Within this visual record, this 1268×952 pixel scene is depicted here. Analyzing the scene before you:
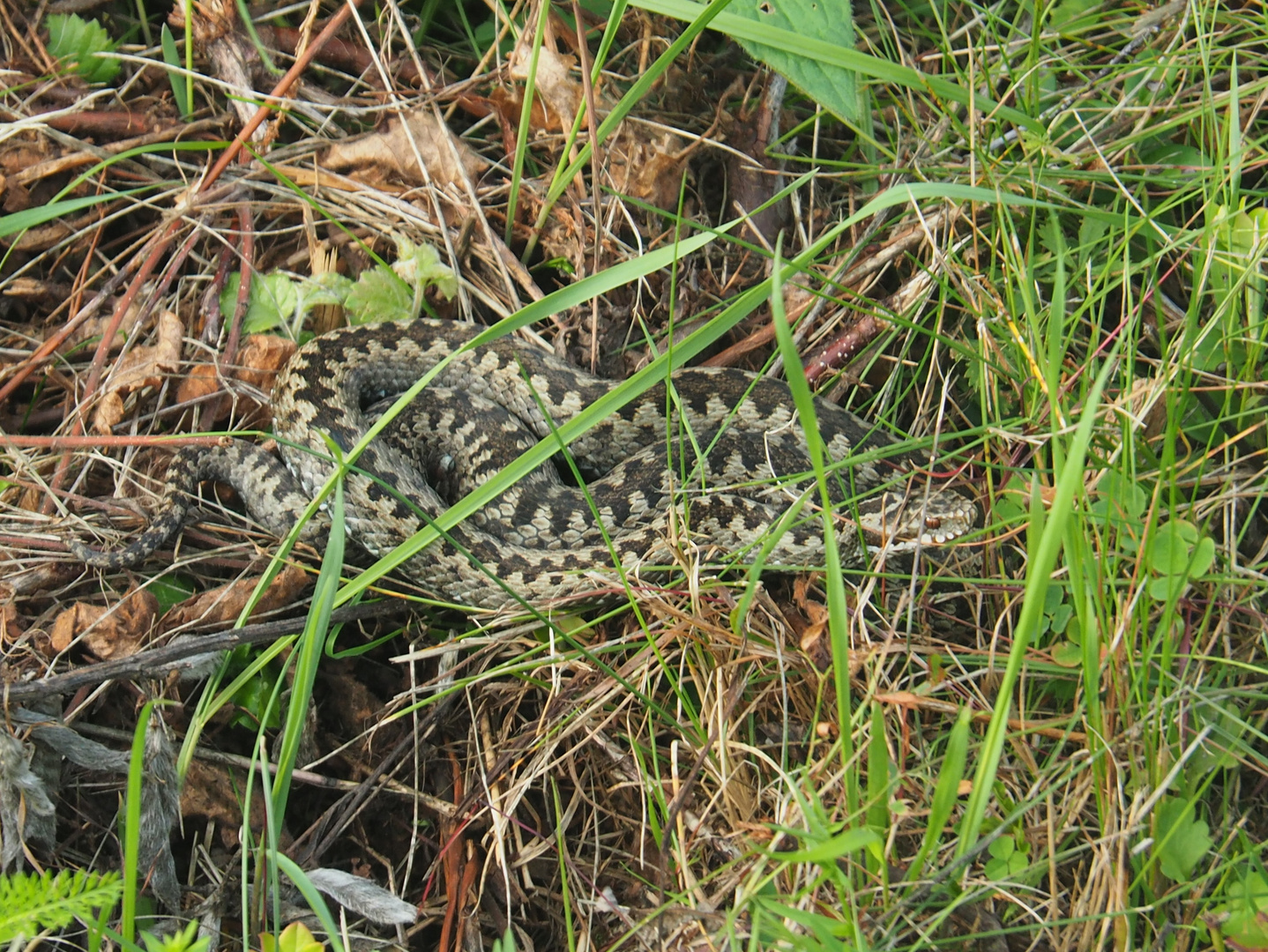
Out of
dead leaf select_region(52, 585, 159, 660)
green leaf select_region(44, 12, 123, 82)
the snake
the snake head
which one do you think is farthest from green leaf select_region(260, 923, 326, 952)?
green leaf select_region(44, 12, 123, 82)

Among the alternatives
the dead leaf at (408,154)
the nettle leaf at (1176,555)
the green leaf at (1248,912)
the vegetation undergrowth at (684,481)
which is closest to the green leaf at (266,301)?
the vegetation undergrowth at (684,481)

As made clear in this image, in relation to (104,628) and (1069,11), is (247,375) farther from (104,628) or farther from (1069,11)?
(1069,11)

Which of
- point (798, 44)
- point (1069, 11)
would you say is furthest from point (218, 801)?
point (1069, 11)

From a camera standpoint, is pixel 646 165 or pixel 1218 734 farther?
pixel 646 165

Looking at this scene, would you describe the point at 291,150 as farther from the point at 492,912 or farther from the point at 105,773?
the point at 492,912

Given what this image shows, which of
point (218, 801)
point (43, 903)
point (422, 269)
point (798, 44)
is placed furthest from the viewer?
point (422, 269)

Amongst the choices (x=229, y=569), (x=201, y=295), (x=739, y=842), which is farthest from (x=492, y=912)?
(x=201, y=295)

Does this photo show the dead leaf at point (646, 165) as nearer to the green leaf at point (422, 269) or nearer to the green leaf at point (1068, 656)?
the green leaf at point (422, 269)
